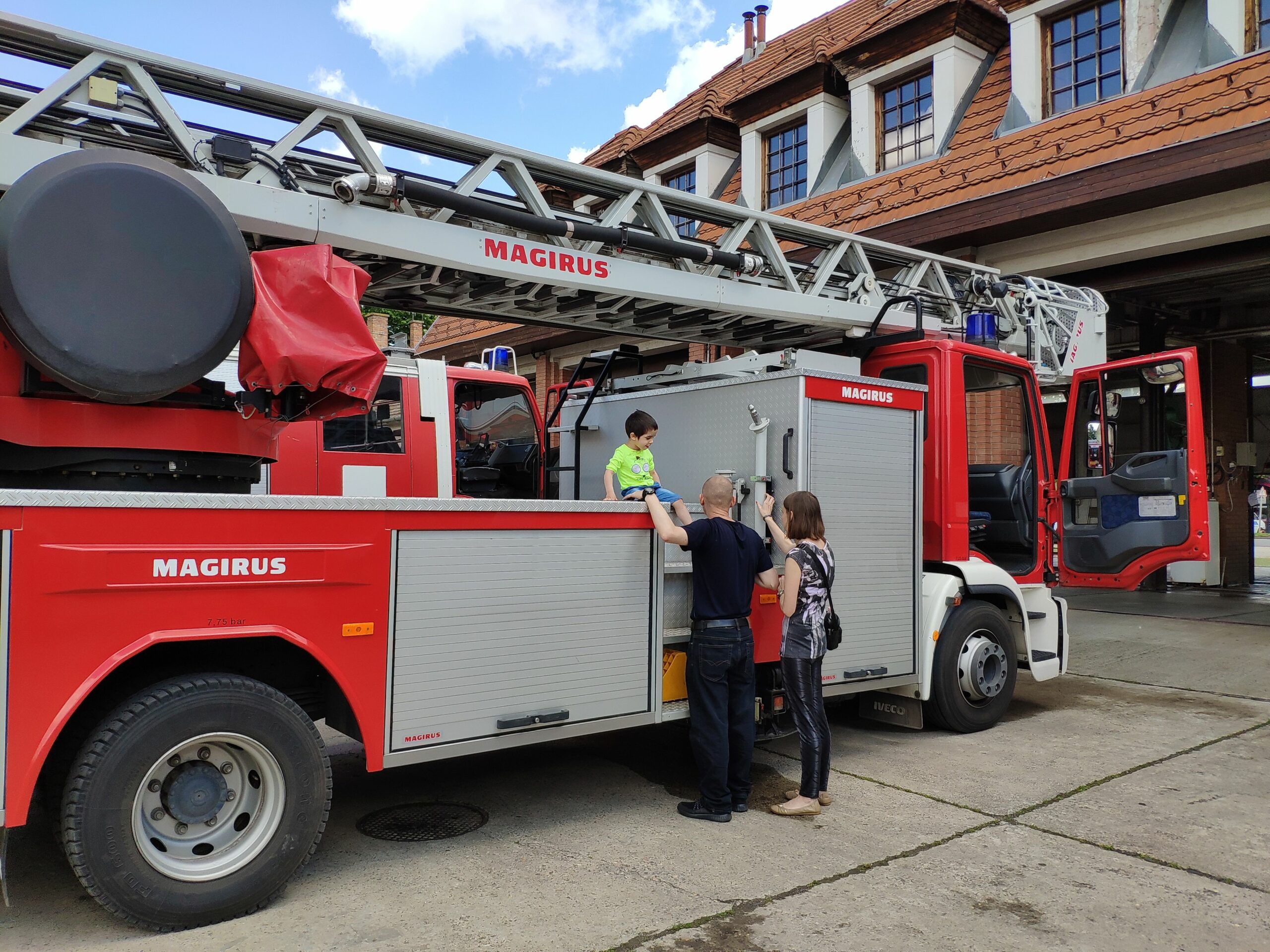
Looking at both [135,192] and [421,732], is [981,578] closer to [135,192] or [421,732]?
[421,732]

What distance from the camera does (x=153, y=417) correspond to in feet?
12.5

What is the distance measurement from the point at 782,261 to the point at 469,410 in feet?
7.73

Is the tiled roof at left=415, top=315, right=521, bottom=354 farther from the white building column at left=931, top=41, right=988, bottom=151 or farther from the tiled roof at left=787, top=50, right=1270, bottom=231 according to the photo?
the white building column at left=931, top=41, right=988, bottom=151

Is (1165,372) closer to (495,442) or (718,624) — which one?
(718,624)

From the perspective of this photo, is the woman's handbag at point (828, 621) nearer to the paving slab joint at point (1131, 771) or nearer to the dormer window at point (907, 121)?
the paving slab joint at point (1131, 771)

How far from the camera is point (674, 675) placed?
5.05 meters

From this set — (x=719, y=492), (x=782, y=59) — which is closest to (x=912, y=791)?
(x=719, y=492)

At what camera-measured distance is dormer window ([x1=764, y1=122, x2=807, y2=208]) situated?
15.1m

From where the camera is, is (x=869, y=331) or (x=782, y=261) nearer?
(x=782, y=261)

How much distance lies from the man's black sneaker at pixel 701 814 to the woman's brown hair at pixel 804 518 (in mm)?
1466

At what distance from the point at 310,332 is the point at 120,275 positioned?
0.72 meters

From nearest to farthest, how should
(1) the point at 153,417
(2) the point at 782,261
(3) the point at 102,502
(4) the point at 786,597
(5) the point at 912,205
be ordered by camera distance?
(3) the point at 102,502 → (1) the point at 153,417 → (4) the point at 786,597 → (2) the point at 782,261 → (5) the point at 912,205

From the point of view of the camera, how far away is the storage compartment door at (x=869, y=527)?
562 cm

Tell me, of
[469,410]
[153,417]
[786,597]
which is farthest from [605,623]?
[469,410]
